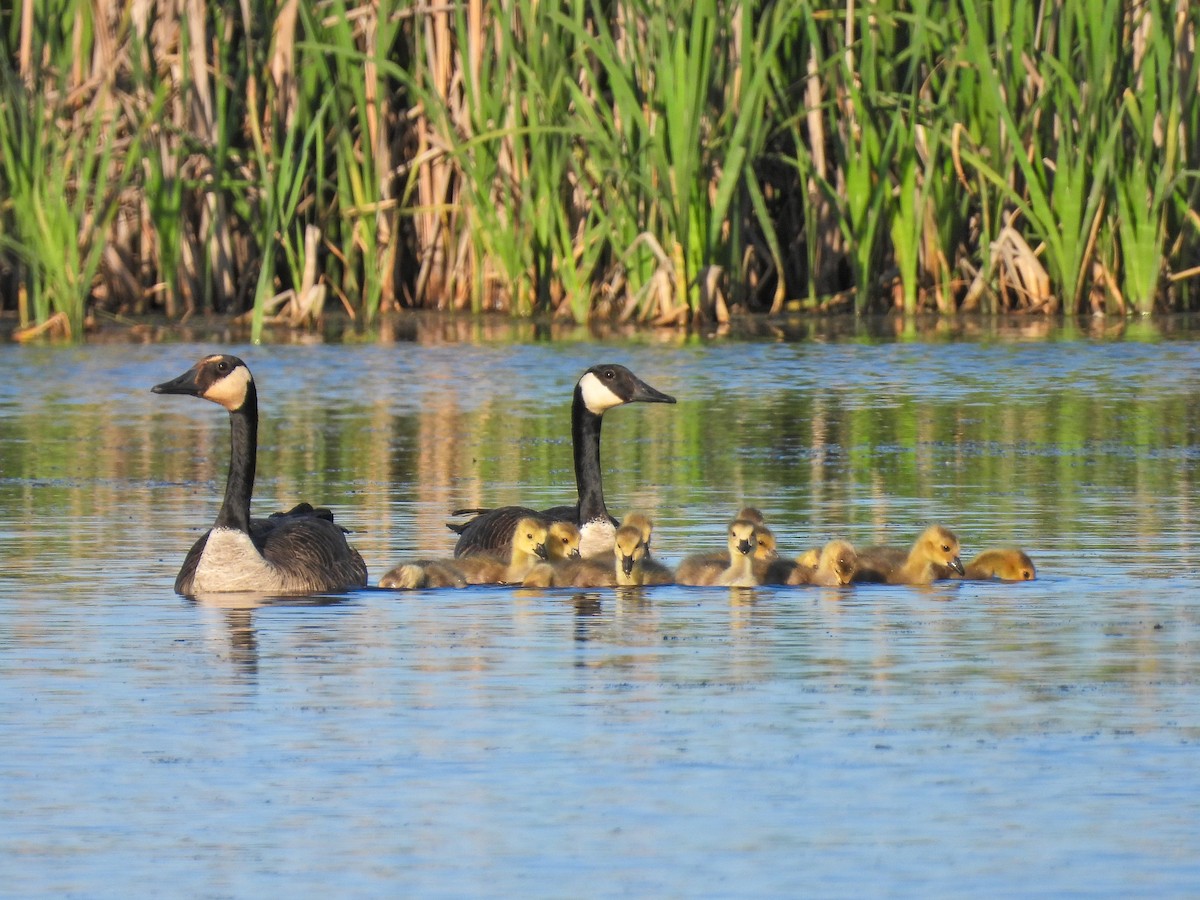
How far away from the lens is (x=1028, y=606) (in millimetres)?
8641

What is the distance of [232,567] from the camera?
9.30 m

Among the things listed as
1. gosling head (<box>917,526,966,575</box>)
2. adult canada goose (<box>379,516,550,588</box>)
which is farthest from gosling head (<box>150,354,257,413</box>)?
gosling head (<box>917,526,966,575</box>)

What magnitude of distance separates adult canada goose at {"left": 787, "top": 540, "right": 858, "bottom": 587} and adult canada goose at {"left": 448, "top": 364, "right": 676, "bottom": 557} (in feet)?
3.27

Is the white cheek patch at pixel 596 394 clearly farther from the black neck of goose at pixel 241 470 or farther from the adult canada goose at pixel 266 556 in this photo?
the adult canada goose at pixel 266 556

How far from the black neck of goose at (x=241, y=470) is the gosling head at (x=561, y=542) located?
113 centimetres

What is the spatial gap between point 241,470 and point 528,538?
3.84 ft

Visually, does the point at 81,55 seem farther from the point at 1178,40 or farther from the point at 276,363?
the point at 1178,40

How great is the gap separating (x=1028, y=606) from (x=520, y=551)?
196 centimetres

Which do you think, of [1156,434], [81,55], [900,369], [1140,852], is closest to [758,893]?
[1140,852]

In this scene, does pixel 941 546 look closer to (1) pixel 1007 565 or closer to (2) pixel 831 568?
(1) pixel 1007 565

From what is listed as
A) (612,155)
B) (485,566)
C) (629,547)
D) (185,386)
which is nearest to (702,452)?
(185,386)

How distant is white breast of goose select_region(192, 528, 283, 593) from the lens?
923cm

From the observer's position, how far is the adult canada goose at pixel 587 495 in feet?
32.3

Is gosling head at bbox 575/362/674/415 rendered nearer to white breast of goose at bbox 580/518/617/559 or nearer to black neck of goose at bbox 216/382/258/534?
white breast of goose at bbox 580/518/617/559
